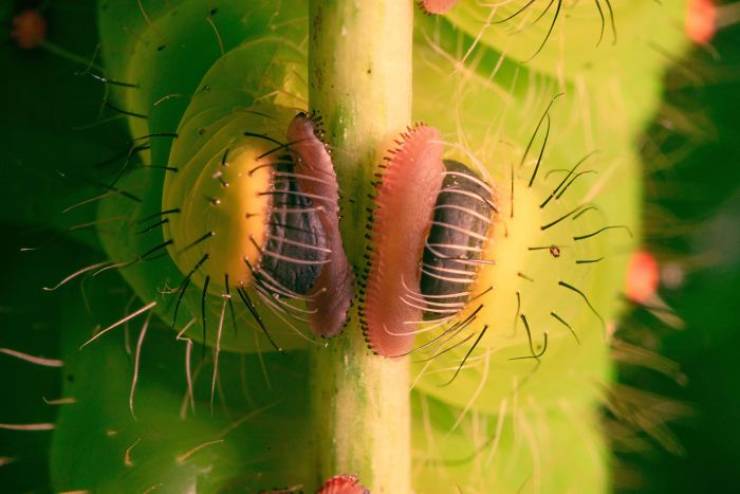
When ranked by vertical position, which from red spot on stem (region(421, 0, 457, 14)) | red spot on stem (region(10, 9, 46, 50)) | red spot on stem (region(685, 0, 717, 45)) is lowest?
red spot on stem (region(421, 0, 457, 14))

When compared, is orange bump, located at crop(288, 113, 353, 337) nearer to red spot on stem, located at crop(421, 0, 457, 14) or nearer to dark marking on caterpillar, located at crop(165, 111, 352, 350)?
dark marking on caterpillar, located at crop(165, 111, 352, 350)

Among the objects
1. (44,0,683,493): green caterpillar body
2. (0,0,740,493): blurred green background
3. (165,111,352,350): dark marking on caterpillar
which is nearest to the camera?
(165,111,352,350): dark marking on caterpillar

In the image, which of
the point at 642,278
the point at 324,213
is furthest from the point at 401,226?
the point at 642,278

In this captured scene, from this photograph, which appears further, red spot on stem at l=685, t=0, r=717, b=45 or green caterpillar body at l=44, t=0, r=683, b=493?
red spot on stem at l=685, t=0, r=717, b=45

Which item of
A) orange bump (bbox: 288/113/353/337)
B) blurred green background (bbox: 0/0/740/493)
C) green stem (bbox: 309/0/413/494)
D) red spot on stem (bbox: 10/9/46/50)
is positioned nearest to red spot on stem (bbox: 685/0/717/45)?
blurred green background (bbox: 0/0/740/493)

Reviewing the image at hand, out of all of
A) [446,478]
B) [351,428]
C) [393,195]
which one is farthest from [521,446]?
[393,195]

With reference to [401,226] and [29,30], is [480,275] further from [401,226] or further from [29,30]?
[29,30]

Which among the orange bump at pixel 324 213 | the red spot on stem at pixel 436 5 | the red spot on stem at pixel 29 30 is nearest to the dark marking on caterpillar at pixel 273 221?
the orange bump at pixel 324 213
